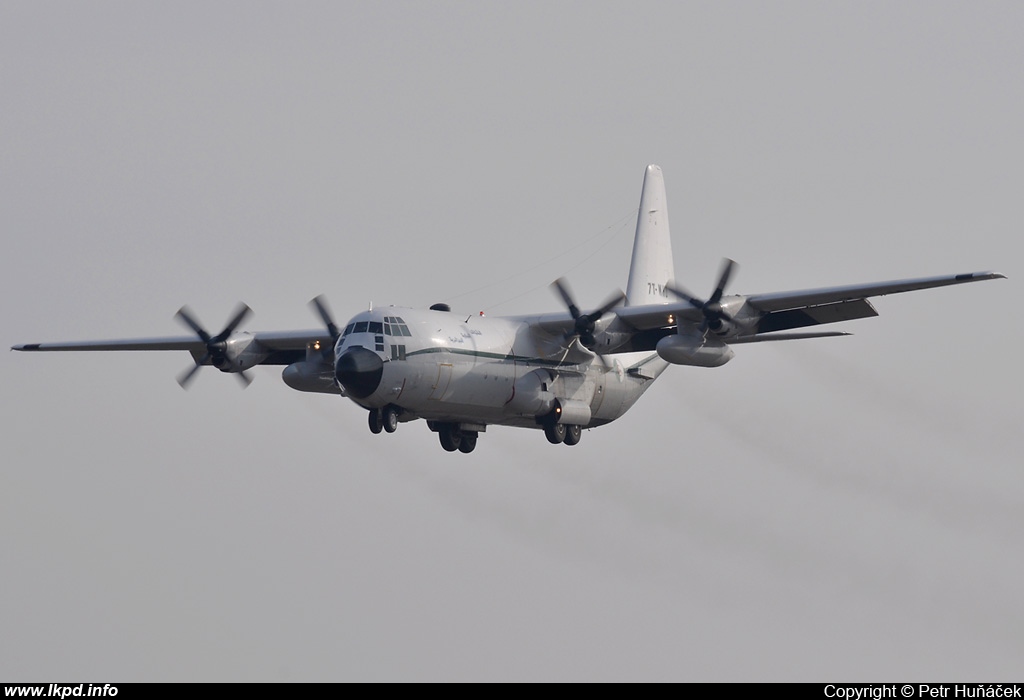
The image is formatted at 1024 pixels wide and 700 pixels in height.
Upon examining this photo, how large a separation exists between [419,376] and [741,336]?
7155mm

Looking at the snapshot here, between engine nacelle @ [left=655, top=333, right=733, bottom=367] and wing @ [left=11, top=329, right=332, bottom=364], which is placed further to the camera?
wing @ [left=11, top=329, right=332, bottom=364]

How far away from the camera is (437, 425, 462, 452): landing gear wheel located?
4034 centimetres

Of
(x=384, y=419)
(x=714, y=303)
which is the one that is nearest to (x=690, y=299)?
Answer: (x=714, y=303)

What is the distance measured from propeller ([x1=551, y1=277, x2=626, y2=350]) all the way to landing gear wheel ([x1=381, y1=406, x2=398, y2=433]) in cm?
477

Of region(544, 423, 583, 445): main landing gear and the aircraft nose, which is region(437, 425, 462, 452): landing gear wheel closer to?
region(544, 423, 583, 445): main landing gear

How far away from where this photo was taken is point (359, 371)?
35812 millimetres

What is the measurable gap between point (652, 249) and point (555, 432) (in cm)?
818

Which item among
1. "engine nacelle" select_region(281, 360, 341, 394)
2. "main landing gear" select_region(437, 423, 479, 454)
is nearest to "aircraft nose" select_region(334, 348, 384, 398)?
"engine nacelle" select_region(281, 360, 341, 394)

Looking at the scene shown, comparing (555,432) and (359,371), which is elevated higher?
(555,432)

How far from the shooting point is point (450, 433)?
40.3 meters

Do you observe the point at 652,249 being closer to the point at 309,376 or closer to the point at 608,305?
the point at 608,305

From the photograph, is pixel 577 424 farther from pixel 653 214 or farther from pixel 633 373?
pixel 653 214
